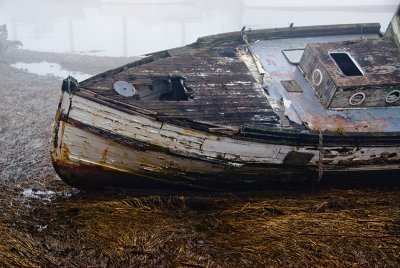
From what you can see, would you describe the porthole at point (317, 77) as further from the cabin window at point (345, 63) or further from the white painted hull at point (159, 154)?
the white painted hull at point (159, 154)

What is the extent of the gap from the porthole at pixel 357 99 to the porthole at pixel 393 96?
55 cm

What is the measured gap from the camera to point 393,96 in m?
7.01

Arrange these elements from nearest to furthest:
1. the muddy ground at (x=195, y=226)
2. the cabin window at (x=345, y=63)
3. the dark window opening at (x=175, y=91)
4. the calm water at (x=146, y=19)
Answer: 1. the muddy ground at (x=195, y=226)
2. the dark window opening at (x=175, y=91)
3. the cabin window at (x=345, y=63)
4. the calm water at (x=146, y=19)

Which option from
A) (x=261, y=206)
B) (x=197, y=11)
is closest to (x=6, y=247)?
(x=261, y=206)

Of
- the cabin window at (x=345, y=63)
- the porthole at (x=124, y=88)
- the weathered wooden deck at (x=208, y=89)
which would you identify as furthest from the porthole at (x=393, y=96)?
the porthole at (x=124, y=88)

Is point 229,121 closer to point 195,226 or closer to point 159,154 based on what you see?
point 159,154

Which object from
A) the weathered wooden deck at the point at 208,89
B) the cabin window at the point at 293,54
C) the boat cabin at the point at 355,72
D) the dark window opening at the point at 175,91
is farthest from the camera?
the cabin window at the point at 293,54

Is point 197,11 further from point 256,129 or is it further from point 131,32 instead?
point 256,129

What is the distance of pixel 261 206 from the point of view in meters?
6.08

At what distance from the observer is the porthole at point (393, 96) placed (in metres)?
6.93

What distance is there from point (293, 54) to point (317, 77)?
1.69 metres

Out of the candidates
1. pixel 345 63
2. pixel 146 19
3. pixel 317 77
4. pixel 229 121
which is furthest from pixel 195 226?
pixel 146 19

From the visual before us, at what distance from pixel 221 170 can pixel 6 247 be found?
3553mm

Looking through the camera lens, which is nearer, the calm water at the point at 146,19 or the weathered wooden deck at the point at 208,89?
the weathered wooden deck at the point at 208,89
